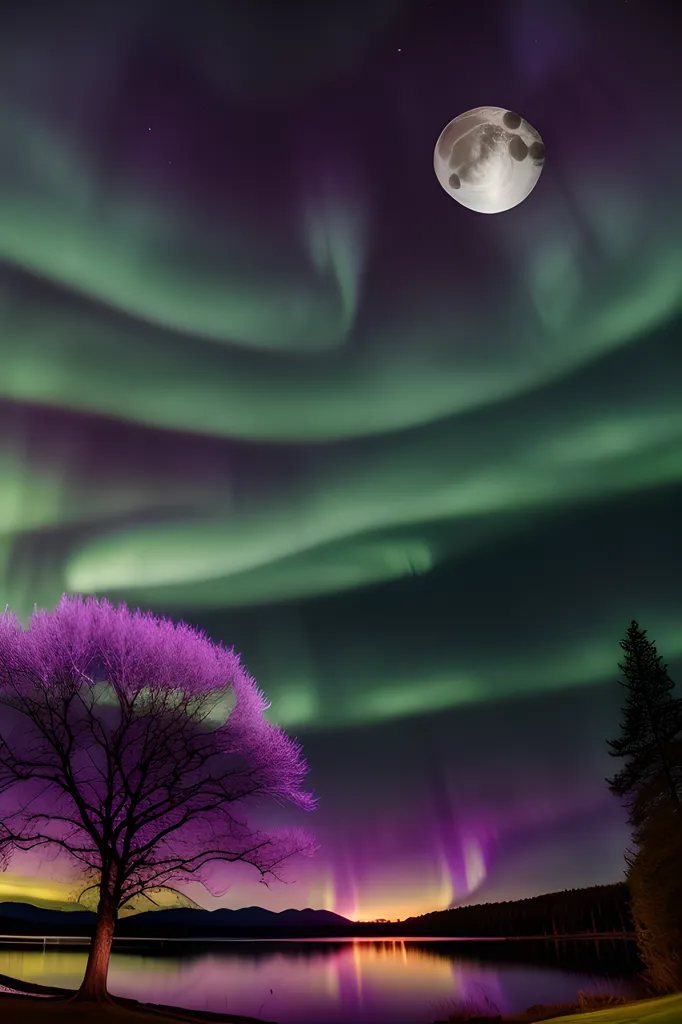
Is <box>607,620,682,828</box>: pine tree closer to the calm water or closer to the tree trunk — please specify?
the calm water

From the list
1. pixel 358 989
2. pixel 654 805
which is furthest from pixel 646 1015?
pixel 358 989

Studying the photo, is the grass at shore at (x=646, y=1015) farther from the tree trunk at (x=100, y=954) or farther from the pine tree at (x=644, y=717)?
the pine tree at (x=644, y=717)

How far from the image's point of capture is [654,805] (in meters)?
30.1

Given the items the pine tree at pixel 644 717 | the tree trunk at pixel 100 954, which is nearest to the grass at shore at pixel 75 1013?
the tree trunk at pixel 100 954

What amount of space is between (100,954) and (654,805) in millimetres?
22595

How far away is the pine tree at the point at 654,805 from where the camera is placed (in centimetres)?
1606

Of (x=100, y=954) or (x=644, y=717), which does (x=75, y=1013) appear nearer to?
(x=100, y=954)

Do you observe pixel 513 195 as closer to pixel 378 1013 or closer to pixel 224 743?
pixel 224 743

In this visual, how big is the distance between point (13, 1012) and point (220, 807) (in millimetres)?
8270

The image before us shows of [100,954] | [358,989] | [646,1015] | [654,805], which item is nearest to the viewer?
[646,1015]

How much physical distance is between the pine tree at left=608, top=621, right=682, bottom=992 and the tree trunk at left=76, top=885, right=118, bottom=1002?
14.0m

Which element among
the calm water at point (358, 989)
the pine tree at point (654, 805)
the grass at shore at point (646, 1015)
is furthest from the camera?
the calm water at point (358, 989)

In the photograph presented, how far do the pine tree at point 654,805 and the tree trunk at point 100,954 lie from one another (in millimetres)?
14034

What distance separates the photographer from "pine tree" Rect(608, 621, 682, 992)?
16.1 m
